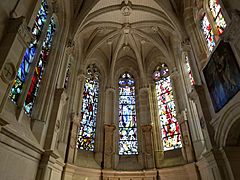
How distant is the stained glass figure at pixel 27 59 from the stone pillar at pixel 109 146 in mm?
6153

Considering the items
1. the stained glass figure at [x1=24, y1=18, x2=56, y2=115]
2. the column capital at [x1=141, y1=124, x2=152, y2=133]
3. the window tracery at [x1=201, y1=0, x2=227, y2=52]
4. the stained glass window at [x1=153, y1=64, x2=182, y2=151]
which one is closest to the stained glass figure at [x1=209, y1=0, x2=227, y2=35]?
the window tracery at [x1=201, y1=0, x2=227, y2=52]

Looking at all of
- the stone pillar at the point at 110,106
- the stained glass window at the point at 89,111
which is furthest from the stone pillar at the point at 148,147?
the stained glass window at the point at 89,111

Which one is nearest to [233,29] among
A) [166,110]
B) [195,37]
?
[195,37]

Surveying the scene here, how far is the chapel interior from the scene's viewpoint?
577 cm

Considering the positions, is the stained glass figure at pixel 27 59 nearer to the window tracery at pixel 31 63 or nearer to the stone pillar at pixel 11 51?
the window tracery at pixel 31 63

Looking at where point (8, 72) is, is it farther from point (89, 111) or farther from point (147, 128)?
point (147, 128)

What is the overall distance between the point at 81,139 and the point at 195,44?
7866 mm

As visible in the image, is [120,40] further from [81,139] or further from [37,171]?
[37,171]

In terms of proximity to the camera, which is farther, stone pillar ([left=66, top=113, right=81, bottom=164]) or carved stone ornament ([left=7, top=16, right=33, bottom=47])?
stone pillar ([left=66, top=113, right=81, bottom=164])

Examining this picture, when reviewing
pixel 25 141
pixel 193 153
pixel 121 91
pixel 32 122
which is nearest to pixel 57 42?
pixel 32 122

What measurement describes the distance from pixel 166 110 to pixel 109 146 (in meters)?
4.22

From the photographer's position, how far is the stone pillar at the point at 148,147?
10.5 metres

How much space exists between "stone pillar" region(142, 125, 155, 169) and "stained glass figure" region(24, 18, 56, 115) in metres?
6.64

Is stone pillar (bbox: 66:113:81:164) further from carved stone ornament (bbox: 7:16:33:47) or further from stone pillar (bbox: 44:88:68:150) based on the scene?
carved stone ornament (bbox: 7:16:33:47)
